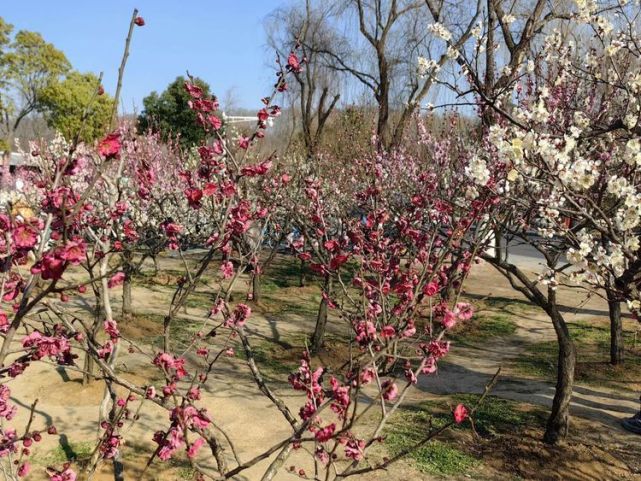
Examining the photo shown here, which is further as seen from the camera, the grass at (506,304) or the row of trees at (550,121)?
the grass at (506,304)

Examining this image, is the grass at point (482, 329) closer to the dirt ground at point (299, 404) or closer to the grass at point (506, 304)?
the dirt ground at point (299, 404)

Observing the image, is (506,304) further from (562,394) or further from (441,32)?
(441,32)

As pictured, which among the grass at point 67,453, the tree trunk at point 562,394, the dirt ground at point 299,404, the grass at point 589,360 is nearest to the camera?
the grass at point 67,453

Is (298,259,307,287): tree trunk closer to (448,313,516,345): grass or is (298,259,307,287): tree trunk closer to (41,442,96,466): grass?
(448,313,516,345): grass

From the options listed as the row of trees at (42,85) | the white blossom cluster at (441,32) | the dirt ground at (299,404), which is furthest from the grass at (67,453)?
the row of trees at (42,85)

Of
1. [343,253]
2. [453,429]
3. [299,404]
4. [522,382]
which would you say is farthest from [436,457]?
[522,382]

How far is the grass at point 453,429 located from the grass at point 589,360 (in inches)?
75.6

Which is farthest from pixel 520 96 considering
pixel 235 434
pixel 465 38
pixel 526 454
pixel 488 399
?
pixel 465 38

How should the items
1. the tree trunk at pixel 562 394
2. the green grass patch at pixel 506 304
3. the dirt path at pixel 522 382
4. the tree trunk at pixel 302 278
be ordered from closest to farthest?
the tree trunk at pixel 562 394 → the dirt path at pixel 522 382 → the green grass patch at pixel 506 304 → the tree trunk at pixel 302 278

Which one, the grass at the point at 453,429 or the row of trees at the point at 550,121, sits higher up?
the row of trees at the point at 550,121

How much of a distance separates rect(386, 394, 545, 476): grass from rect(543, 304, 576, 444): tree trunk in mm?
476

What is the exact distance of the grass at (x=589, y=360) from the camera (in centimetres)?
870

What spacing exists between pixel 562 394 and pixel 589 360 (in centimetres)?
386

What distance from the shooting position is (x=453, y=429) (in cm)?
637
